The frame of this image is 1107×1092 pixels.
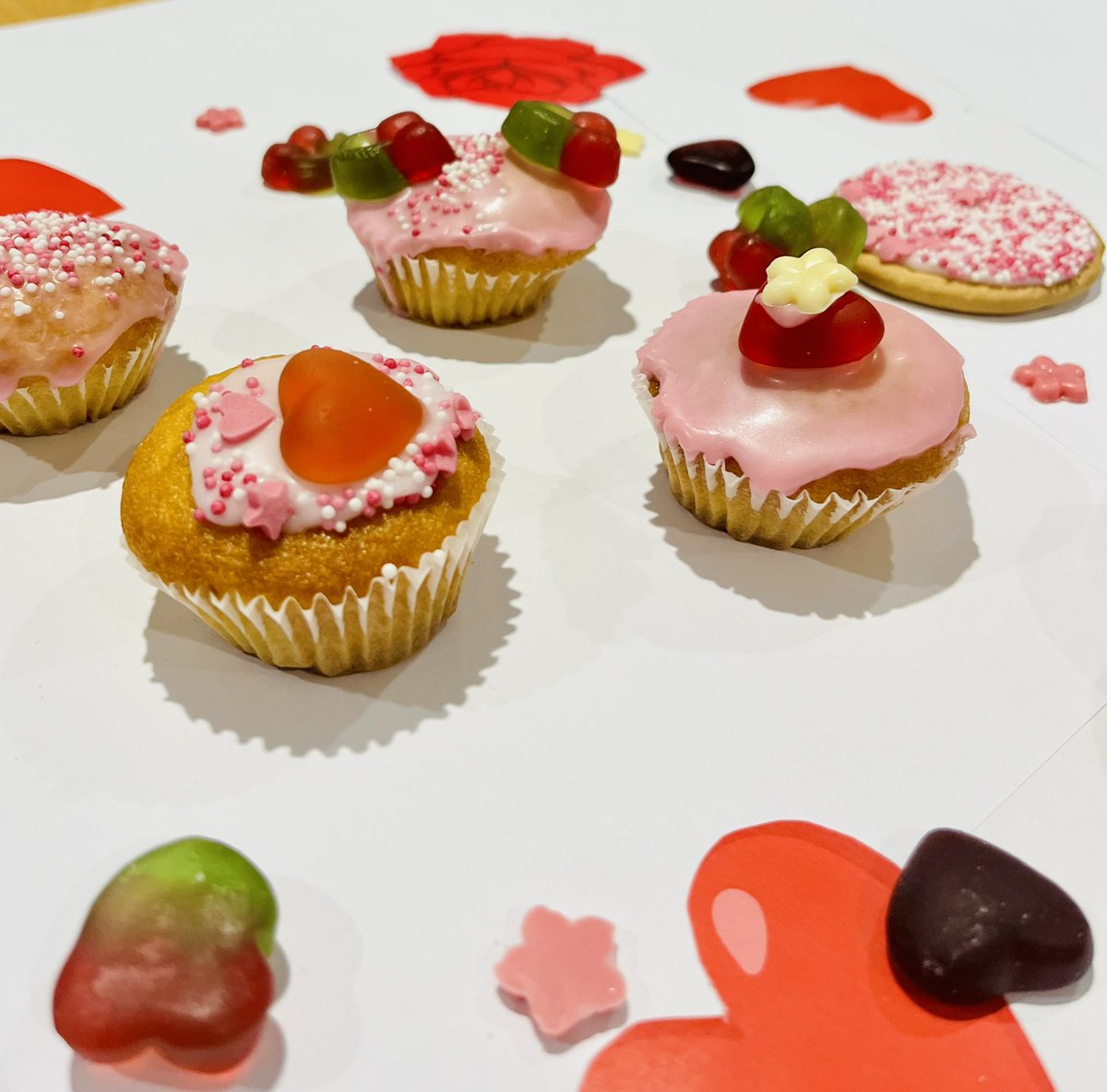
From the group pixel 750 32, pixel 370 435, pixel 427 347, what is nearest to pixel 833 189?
pixel 750 32

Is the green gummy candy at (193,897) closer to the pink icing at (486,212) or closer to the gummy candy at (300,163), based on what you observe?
the pink icing at (486,212)

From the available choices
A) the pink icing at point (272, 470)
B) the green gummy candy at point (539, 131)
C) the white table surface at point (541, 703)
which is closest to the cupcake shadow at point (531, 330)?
the white table surface at point (541, 703)

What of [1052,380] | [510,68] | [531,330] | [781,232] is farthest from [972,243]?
[510,68]

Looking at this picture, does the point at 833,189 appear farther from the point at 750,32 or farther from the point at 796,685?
the point at 796,685

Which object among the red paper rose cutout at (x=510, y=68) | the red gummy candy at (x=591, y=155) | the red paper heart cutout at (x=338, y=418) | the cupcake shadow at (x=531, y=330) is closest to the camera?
the red paper heart cutout at (x=338, y=418)

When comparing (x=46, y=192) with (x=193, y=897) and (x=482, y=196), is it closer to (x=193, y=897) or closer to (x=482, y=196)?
(x=482, y=196)

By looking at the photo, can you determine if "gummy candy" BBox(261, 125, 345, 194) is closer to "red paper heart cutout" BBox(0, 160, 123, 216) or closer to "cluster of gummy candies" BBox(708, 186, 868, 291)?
"red paper heart cutout" BBox(0, 160, 123, 216)

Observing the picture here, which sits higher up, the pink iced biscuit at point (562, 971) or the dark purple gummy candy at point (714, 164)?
the dark purple gummy candy at point (714, 164)
